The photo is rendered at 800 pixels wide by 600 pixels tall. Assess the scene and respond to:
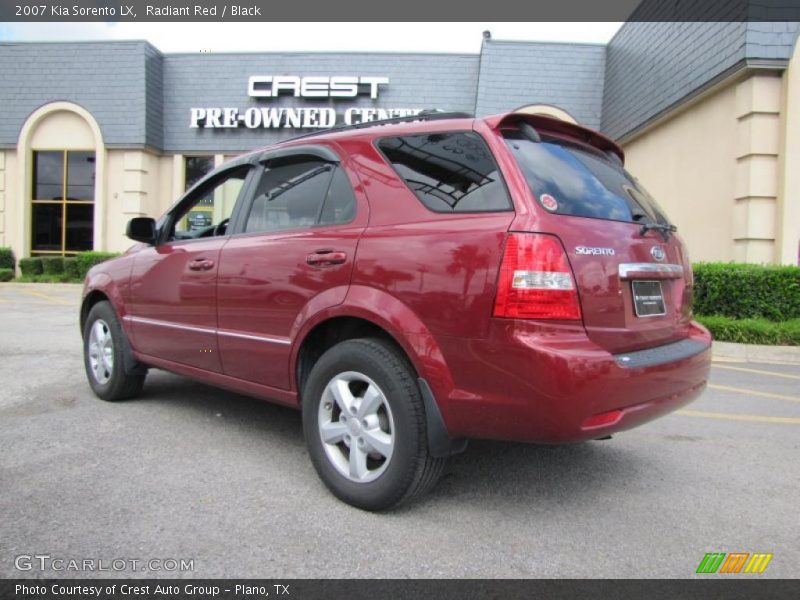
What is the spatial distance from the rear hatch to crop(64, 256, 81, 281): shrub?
16.3 m

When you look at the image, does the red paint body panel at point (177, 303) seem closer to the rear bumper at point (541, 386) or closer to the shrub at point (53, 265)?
the rear bumper at point (541, 386)

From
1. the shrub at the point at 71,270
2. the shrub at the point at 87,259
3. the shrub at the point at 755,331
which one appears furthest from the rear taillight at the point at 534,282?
the shrub at the point at 71,270

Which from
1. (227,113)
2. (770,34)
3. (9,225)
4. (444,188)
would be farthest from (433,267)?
(9,225)

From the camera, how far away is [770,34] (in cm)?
928

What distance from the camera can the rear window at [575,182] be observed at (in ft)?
8.72

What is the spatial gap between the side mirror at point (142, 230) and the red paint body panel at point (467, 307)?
107 centimetres

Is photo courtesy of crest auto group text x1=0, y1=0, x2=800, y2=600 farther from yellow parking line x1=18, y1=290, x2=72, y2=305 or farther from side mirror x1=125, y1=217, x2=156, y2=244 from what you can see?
yellow parking line x1=18, y1=290, x2=72, y2=305

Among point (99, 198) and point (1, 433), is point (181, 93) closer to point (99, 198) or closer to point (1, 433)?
point (99, 198)

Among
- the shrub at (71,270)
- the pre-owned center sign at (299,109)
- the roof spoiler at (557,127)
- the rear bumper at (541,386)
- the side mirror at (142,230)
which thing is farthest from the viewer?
the pre-owned center sign at (299,109)

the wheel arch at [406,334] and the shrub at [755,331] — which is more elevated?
the wheel arch at [406,334]

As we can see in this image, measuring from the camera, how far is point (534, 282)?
2424 millimetres

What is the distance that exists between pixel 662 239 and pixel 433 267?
125 centimetres

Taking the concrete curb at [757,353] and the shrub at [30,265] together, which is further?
the shrub at [30,265]

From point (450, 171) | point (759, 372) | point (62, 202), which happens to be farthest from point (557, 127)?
point (62, 202)
